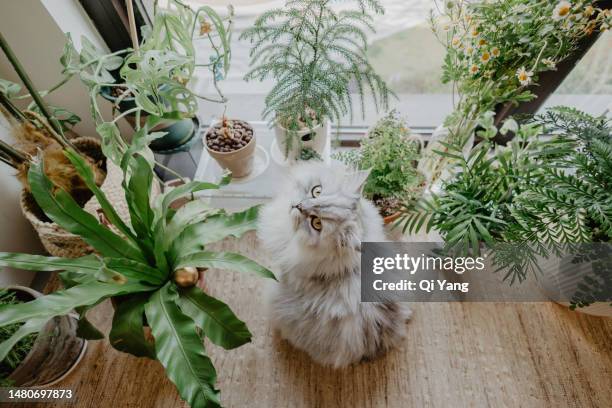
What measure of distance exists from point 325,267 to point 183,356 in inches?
17.2

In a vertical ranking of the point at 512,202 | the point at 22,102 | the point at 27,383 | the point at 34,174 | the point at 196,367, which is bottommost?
the point at 27,383

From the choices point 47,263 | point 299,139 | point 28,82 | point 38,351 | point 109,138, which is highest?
Result: point 299,139

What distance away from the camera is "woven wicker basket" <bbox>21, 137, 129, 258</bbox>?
1211 millimetres

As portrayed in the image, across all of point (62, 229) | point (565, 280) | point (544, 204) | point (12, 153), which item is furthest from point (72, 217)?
point (565, 280)

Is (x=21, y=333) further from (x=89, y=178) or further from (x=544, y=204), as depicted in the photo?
(x=544, y=204)

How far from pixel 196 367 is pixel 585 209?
1.03m

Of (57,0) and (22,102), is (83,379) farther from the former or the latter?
(57,0)

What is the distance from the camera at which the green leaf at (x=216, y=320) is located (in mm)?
979

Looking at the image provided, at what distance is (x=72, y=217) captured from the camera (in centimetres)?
98

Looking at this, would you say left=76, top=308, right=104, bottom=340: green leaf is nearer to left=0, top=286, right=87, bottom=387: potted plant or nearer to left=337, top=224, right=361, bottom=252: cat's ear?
left=0, top=286, right=87, bottom=387: potted plant

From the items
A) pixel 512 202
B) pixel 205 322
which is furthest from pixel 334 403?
pixel 512 202

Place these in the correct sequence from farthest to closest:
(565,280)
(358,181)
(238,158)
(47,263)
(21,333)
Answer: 1. (238,158)
2. (565,280)
3. (358,181)
4. (47,263)
5. (21,333)

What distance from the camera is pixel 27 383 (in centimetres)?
117

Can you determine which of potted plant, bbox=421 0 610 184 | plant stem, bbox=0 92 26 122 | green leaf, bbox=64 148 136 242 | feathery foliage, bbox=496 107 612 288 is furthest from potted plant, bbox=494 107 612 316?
plant stem, bbox=0 92 26 122
